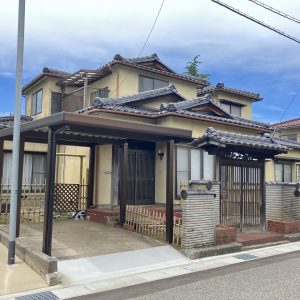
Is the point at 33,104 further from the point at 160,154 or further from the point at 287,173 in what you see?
the point at 287,173

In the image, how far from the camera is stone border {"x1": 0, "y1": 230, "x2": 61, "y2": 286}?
→ 6809mm

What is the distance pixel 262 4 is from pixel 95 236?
8187 mm

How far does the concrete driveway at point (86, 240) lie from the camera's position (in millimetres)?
8742

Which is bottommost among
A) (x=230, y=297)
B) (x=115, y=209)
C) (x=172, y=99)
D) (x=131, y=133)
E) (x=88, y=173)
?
(x=230, y=297)

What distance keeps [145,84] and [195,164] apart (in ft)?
20.3

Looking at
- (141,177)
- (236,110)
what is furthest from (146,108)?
(236,110)

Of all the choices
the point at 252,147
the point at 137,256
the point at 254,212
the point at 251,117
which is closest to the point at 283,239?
the point at 254,212

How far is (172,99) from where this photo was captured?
17531mm

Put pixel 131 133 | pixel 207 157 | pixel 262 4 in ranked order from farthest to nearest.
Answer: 1. pixel 207 157
2. pixel 262 4
3. pixel 131 133

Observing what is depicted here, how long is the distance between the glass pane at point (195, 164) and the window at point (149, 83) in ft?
18.2

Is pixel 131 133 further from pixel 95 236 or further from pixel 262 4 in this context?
pixel 262 4

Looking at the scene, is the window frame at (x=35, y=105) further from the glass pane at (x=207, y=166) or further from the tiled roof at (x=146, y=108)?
the glass pane at (x=207, y=166)

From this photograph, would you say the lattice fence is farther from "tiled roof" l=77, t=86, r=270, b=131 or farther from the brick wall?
"tiled roof" l=77, t=86, r=270, b=131

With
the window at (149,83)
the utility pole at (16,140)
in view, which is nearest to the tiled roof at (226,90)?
the window at (149,83)
